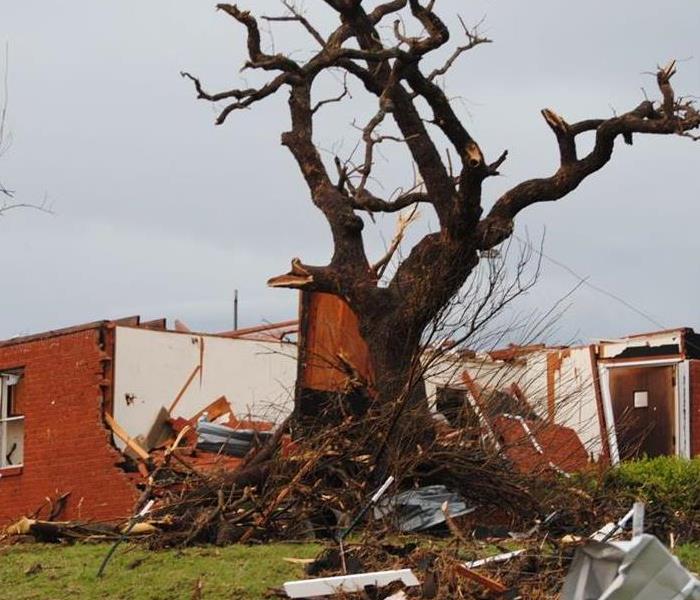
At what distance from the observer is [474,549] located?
10172 mm

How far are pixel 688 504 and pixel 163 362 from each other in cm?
806

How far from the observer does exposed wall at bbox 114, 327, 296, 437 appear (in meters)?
18.6

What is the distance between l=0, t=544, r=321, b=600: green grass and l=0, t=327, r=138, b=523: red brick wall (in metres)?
5.99

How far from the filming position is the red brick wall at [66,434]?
1811 centimetres

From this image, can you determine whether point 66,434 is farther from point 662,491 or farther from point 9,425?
point 662,491

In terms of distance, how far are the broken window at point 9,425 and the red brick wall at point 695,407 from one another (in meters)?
10.3

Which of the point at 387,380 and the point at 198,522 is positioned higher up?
the point at 387,380

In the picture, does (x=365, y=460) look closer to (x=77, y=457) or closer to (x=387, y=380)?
(x=387, y=380)

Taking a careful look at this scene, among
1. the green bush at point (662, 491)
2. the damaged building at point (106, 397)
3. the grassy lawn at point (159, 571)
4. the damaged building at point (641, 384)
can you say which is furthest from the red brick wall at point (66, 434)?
the green bush at point (662, 491)

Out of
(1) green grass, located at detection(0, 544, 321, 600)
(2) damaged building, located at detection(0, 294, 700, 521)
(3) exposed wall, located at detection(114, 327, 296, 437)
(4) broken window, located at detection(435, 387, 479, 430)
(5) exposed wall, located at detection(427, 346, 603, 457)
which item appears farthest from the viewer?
(3) exposed wall, located at detection(114, 327, 296, 437)

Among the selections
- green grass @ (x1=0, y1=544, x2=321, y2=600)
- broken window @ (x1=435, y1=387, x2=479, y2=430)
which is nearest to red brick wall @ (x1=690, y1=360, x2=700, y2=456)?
broken window @ (x1=435, y1=387, x2=479, y2=430)

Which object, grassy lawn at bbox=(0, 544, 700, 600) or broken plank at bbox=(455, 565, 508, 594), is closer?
broken plank at bbox=(455, 565, 508, 594)

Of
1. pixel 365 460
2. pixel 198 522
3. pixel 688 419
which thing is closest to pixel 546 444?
pixel 365 460

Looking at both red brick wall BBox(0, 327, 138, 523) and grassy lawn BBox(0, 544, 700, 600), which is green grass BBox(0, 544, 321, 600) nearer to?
grassy lawn BBox(0, 544, 700, 600)
